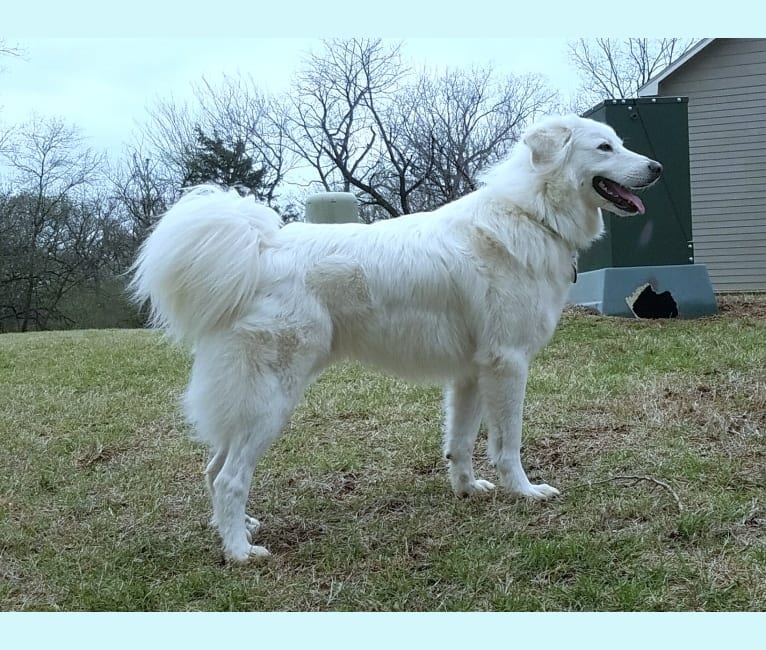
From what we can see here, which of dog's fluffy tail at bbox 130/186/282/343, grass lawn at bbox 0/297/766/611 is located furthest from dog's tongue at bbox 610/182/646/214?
dog's fluffy tail at bbox 130/186/282/343

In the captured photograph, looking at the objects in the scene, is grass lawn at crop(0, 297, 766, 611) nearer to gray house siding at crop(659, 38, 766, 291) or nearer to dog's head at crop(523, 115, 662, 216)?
dog's head at crop(523, 115, 662, 216)

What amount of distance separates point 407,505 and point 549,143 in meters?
1.95

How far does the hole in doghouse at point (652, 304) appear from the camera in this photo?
9.04 meters

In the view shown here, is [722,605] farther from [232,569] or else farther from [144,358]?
[144,358]

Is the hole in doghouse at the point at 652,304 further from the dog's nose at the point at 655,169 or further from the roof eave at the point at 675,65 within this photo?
the roof eave at the point at 675,65

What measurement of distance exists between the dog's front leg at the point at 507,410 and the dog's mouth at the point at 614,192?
0.96m

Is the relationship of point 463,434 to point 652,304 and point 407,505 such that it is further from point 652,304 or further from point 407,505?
point 652,304

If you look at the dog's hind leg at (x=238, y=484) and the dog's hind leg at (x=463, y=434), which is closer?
the dog's hind leg at (x=238, y=484)

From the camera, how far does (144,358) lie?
27.4ft

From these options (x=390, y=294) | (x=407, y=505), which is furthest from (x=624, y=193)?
(x=407, y=505)

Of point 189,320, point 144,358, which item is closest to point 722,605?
point 189,320

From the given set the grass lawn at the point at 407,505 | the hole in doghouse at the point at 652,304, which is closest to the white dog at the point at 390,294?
the grass lawn at the point at 407,505

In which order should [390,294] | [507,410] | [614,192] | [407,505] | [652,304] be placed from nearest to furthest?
[390,294], [507,410], [407,505], [614,192], [652,304]

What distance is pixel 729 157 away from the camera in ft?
46.4
